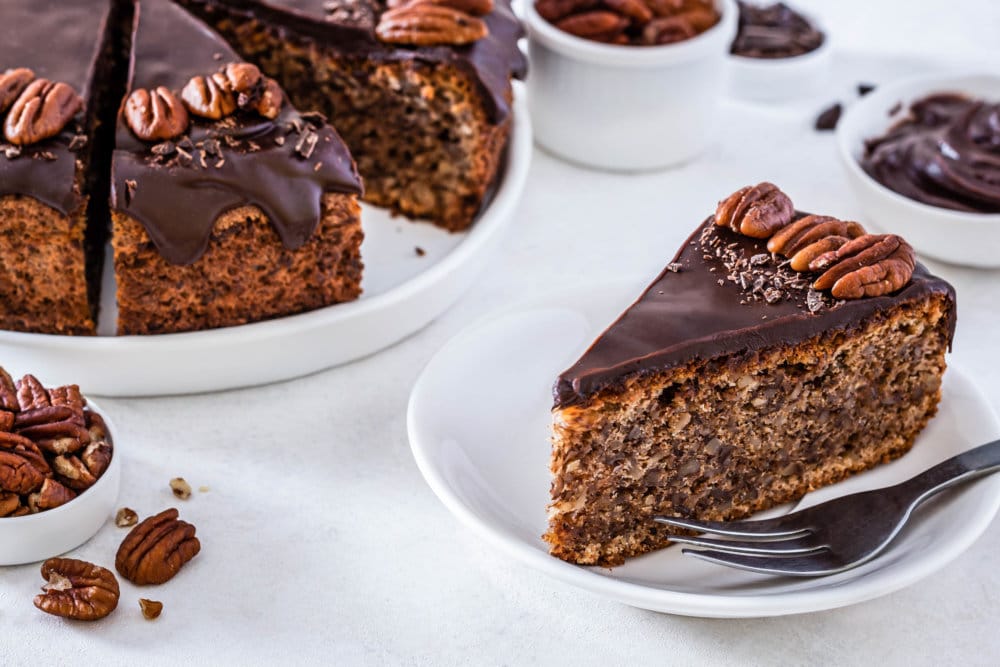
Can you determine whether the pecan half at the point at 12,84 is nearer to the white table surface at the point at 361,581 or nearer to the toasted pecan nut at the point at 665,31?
the white table surface at the point at 361,581

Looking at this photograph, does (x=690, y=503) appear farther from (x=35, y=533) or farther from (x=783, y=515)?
(x=35, y=533)

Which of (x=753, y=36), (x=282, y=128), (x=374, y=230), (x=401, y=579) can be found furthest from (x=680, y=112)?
(x=401, y=579)

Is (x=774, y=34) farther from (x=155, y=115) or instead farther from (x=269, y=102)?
(x=155, y=115)

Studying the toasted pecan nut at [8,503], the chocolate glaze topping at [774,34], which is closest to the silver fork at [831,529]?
the toasted pecan nut at [8,503]

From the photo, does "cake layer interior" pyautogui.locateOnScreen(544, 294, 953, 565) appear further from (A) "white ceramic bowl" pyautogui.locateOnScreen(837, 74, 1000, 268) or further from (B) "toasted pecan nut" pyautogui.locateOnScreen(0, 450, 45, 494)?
(B) "toasted pecan nut" pyautogui.locateOnScreen(0, 450, 45, 494)

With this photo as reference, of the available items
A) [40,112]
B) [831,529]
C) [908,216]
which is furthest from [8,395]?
[908,216]
